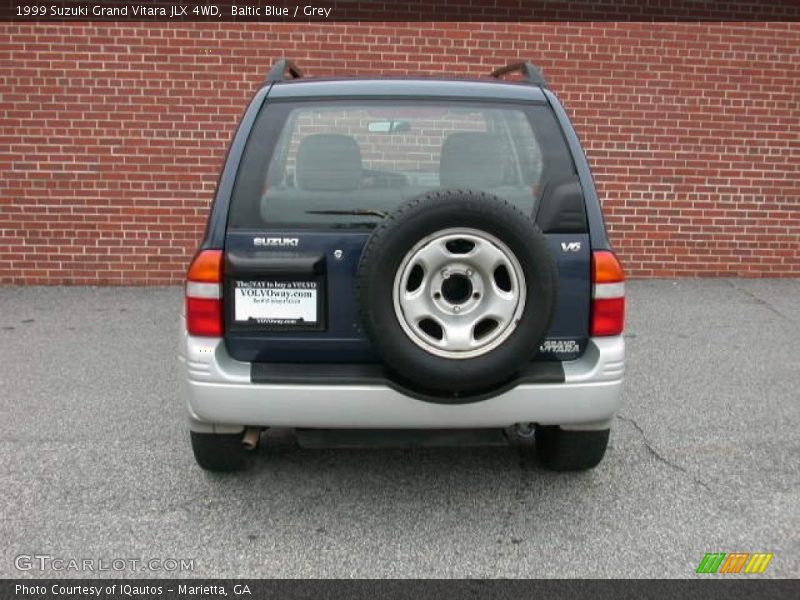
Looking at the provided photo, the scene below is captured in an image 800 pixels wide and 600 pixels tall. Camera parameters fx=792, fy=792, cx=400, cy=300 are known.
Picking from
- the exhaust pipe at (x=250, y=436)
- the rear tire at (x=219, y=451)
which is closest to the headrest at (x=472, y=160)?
the exhaust pipe at (x=250, y=436)

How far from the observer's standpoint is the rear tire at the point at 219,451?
11.3 ft

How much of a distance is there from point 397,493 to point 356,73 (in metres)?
5.51

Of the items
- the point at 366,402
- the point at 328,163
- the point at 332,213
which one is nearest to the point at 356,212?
the point at 332,213

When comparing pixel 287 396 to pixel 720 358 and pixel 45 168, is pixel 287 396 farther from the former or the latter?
pixel 45 168

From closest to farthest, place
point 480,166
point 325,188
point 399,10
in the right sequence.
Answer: point 325,188 < point 480,166 < point 399,10

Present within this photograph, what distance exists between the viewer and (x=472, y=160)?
3.30 metres

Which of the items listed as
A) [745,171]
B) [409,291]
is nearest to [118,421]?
[409,291]

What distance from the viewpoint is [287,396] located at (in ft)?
9.81

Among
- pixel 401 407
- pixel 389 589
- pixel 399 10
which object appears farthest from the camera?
pixel 399 10

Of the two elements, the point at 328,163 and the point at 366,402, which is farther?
the point at 328,163

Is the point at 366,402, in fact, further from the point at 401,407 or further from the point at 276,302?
the point at 276,302

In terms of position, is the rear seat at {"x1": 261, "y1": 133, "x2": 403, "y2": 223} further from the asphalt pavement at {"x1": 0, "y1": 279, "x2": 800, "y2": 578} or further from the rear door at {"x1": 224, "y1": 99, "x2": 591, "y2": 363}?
the asphalt pavement at {"x1": 0, "y1": 279, "x2": 800, "y2": 578}

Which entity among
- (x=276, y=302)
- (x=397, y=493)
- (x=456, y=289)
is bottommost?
(x=397, y=493)

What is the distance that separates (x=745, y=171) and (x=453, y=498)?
21.1ft
